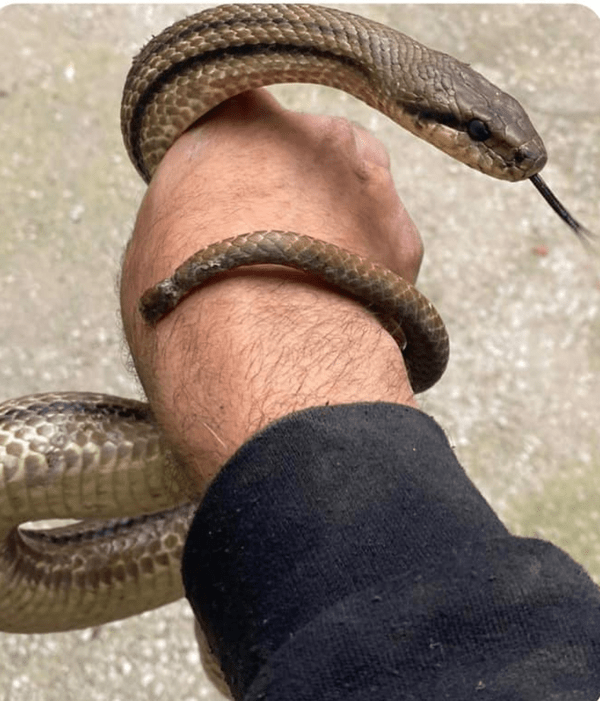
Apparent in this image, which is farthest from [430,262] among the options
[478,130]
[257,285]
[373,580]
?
[373,580]

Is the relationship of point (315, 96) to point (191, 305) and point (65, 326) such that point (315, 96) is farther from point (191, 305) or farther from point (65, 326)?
point (191, 305)

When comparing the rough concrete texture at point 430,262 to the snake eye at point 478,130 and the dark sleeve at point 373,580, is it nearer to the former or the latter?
the snake eye at point 478,130

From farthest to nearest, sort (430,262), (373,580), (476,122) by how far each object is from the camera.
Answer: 1. (430,262)
2. (476,122)
3. (373,580)

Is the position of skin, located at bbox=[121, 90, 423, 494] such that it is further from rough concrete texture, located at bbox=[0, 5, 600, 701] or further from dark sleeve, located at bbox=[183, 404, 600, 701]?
rough concrete texture, located at bbox=[0, 5, 600, 701]

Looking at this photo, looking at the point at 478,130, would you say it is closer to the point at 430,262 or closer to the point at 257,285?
the point at 257,285

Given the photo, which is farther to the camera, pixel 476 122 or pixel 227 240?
pixel 476 122

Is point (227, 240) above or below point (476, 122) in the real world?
below

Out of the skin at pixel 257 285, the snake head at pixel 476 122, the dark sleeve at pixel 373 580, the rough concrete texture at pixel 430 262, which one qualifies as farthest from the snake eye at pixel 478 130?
the rough concrete texture at pixel 430 262
